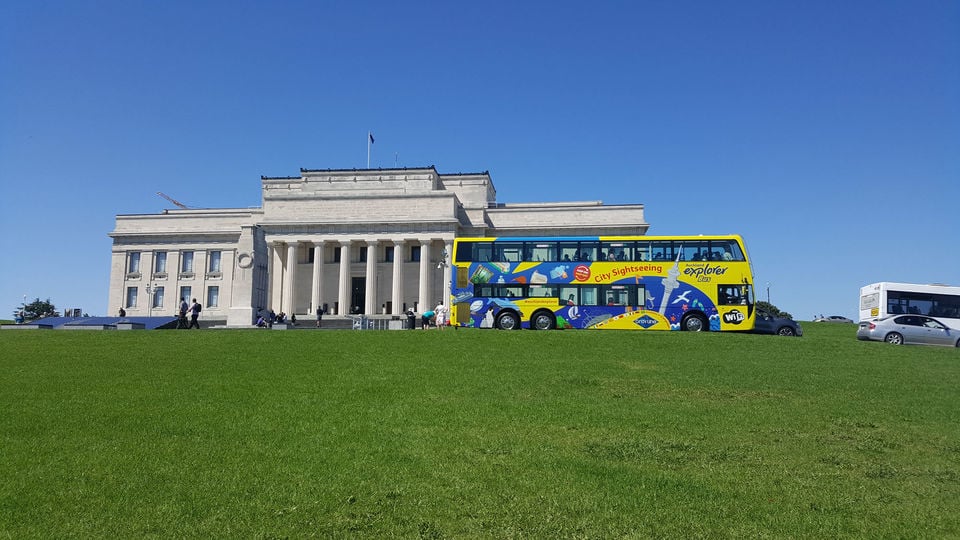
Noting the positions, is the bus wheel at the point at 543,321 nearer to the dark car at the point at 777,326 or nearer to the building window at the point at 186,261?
the dark car at the point at 777,326

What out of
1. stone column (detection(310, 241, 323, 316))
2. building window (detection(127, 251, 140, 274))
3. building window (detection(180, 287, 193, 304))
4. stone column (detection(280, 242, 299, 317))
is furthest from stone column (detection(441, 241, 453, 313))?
building window (detection(127, 251, 140, 274))

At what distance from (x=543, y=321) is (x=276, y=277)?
40850 mm

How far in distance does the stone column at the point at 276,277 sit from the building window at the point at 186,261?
462 inches

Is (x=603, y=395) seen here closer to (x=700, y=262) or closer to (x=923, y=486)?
(x=923, y=486)

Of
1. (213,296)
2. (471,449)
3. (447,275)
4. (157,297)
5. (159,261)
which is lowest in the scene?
(471,449)

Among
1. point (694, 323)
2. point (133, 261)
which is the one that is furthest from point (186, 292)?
point (694, 323)

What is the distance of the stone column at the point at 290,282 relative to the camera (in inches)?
2525

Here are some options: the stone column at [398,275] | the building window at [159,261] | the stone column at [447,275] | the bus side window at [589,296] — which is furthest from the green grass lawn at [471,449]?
the building window at [159,261]

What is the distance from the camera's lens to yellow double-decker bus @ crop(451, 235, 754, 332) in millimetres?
30281

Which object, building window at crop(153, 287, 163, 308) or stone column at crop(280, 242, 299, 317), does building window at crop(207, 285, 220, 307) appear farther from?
stone column at crop(280, 242, 299, 317)

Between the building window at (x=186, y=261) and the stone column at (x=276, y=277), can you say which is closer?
the stone column at (x=276, y=277)

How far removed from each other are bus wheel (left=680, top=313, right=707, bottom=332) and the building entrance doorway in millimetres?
42406

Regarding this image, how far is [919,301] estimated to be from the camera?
1331 inches

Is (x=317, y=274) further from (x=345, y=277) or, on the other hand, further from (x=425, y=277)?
(x=425, y=277)
